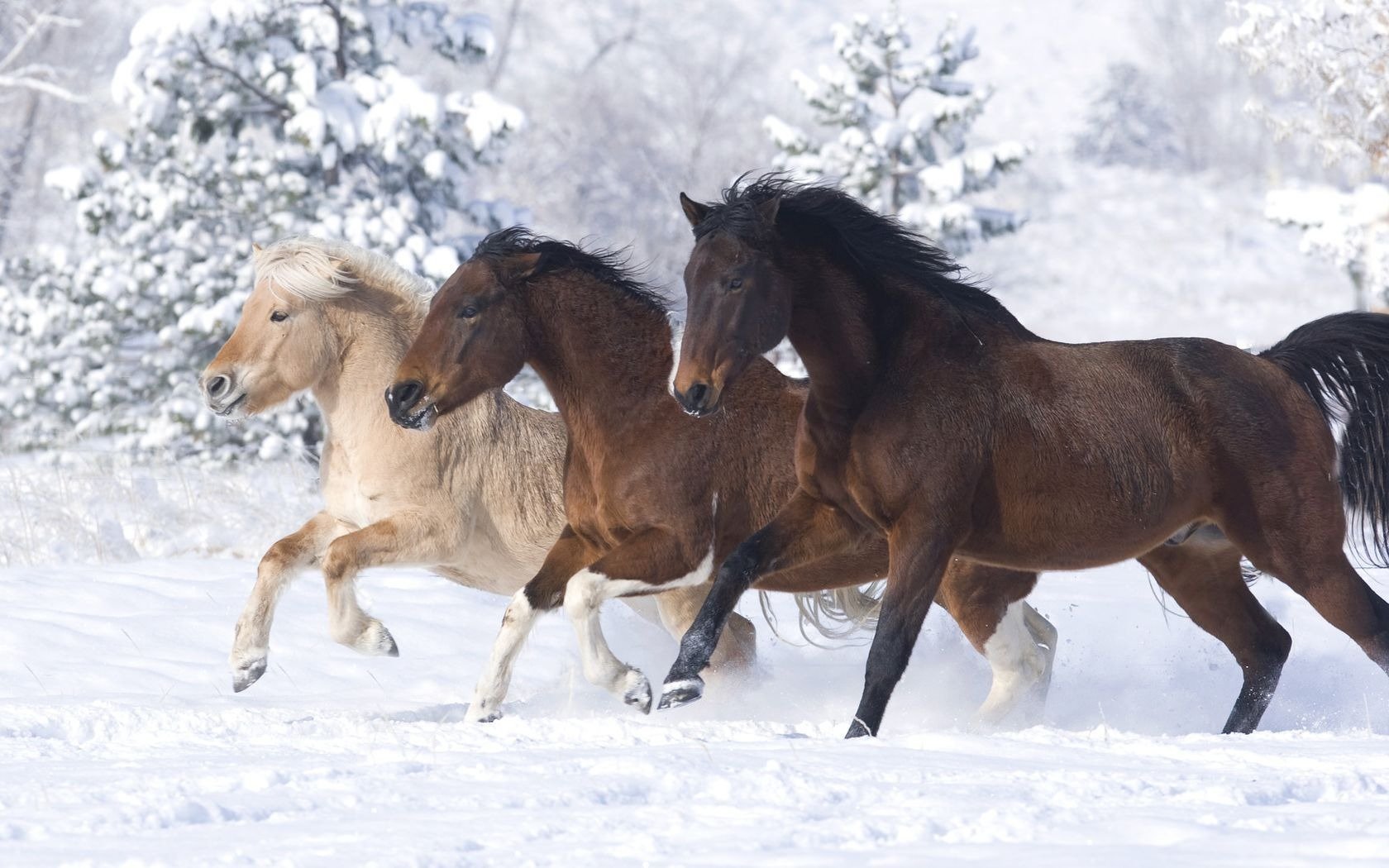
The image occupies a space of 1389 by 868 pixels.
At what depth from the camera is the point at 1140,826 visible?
10.8ft

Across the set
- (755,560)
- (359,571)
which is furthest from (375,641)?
Answer: (755,560)

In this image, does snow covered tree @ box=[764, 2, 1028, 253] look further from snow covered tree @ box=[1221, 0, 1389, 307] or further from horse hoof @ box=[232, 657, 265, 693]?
horse hoof @ box=[232, 657, 265, 693]

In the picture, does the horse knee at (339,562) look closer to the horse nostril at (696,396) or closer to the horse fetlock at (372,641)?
the horse fetlock at (372,641)

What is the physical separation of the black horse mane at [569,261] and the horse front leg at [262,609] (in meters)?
1.37

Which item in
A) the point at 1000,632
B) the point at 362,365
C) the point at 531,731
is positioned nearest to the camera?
the point at 531,731

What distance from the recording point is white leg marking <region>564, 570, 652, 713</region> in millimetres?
5434

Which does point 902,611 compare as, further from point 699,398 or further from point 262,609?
point 262,609

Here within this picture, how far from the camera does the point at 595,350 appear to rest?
5.95 m

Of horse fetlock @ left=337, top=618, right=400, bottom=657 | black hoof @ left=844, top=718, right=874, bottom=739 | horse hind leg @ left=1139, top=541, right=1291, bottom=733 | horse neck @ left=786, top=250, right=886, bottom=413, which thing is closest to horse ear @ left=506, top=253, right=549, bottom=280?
horse neck @ left=786, top=250, right=886, bottom=413

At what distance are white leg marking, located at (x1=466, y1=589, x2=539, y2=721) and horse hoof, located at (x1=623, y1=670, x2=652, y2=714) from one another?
1.38 feet

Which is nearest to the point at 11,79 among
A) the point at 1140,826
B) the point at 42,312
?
the point at 42,312

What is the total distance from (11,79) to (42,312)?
1265 centimetres

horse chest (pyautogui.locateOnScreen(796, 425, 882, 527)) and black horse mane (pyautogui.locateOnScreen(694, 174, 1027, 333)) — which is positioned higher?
black horse mane (pyautogui.locateOnScreen(694, 174, 1027, 333))

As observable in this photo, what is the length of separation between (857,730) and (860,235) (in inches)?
63.6
